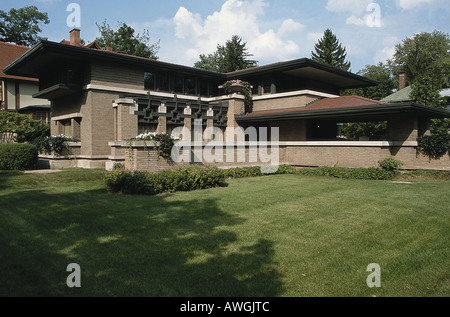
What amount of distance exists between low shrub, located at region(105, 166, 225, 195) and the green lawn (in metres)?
0.71

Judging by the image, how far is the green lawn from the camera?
431 centimetres

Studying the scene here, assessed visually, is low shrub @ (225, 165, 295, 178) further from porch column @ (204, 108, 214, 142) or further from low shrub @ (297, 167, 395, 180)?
porch column @ (204, 108, 214, 142)

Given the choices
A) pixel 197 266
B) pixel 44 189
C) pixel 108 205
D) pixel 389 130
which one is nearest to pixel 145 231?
pixel 197 266

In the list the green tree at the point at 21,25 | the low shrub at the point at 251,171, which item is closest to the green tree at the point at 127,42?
the green tree at the point at 21,25

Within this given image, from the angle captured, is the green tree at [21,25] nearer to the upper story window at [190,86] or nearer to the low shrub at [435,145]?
the upper story window at [190,86]

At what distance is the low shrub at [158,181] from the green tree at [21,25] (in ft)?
140

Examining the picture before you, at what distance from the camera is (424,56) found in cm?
5322

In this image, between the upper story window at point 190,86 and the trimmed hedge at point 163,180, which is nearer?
the trimmed hedge at point 163,180

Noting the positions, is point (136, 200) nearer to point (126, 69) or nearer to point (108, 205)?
point (108, 205)

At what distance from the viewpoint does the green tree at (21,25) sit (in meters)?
42.8

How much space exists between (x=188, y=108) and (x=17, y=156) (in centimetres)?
927
